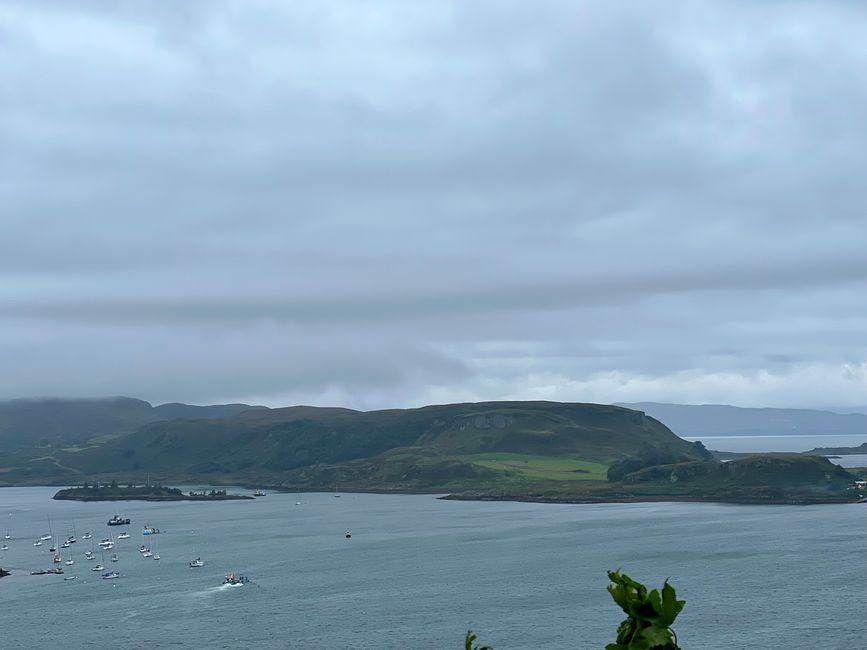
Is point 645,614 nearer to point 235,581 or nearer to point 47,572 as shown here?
point 235,581

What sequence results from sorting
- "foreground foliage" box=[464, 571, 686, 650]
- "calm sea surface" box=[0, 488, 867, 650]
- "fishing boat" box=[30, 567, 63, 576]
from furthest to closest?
"fishing boat" box=[30, 567, 63, 576] → "calm sea surface" box=[0, 488, 867, 650] → "foreground foliage" box=[464, 571, 686, 650]

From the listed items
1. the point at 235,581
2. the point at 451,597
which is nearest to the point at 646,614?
the point at 451,597

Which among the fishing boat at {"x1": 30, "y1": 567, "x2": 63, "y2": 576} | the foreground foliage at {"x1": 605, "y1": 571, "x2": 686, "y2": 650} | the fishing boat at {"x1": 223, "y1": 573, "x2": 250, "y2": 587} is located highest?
the foreground foliage at {"x1": 605, "y1": 571, "x2": 686, "y2": 650}

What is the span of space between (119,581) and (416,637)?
7644cm

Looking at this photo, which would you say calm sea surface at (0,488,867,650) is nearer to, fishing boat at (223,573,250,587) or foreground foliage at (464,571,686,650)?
fishing boat at (223,573,250,587)

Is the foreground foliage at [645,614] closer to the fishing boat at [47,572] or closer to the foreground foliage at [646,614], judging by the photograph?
the foreground foliage at [646,614]

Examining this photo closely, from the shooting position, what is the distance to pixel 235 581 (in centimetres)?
16162

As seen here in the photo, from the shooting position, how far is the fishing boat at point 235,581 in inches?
6293

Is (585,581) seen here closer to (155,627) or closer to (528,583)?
(528,583)

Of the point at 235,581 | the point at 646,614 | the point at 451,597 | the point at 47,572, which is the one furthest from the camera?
the point at 47,572

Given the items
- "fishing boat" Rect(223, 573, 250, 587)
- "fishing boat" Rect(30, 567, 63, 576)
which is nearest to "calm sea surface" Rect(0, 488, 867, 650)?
"fishing boat" Rect(30, 567, 63, 576)

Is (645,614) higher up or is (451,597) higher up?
(645,614)

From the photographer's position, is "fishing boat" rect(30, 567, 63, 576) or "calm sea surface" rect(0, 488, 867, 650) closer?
"calm sea surface" rect(0, 488, 867, 650)

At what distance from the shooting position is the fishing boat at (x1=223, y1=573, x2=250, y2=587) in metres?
160
